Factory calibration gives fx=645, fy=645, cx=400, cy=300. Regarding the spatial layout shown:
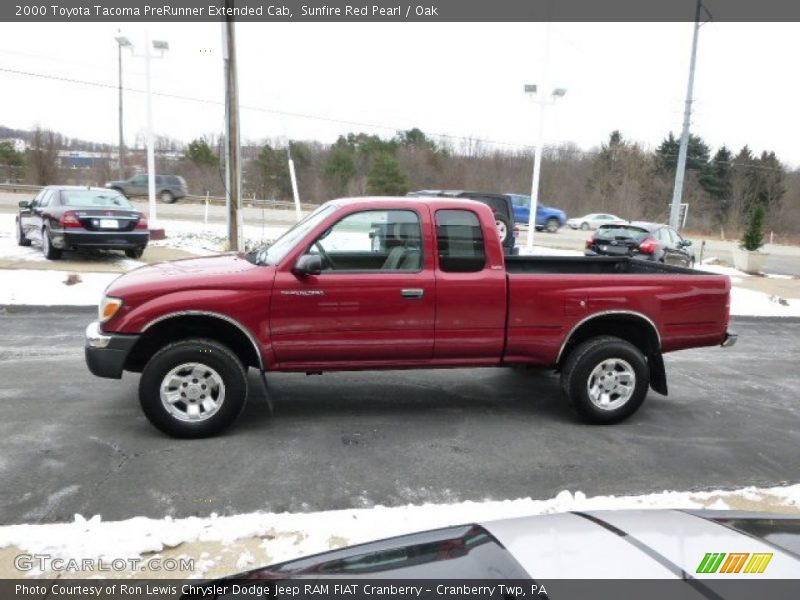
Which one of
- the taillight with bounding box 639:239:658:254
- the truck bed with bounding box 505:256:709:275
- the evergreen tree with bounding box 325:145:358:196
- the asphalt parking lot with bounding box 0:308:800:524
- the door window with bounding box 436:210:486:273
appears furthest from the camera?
the evergreen tree with bounding box 325:145:358:196

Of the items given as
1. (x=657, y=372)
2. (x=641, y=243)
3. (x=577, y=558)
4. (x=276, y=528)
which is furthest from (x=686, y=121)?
(x=577, y=558)

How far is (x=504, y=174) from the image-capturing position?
57.3 meters

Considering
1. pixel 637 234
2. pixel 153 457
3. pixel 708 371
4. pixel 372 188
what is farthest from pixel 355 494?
pixel 372 188

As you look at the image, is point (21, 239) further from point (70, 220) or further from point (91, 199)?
point (70, 220)

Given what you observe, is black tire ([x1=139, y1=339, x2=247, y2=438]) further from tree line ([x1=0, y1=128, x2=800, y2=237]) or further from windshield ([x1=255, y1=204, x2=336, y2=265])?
tree line ([x1=0, y1=128, x2=800, y2=237])

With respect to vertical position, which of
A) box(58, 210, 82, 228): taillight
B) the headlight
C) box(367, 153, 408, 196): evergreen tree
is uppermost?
box(367, 153, 408, 196): evergreen tree

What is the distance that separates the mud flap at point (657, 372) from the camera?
578cm

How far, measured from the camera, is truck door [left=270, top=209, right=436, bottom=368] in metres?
5.03

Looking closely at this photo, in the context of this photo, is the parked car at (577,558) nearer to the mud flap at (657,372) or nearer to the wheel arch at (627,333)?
the wheel arch at (627,333)

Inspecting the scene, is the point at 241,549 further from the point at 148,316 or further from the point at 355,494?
the point at 148,316

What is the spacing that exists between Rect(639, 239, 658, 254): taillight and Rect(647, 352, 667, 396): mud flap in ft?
34.8

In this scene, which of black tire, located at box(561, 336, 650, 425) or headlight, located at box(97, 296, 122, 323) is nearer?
headlight, located at box(97, 296, 122, 323)

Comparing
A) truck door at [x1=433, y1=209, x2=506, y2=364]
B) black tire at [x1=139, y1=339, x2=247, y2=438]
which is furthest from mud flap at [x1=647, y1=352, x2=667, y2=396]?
black tire at [x1=139, y1=339, x2=247, y2=438]

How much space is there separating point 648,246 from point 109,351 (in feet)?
44.9
